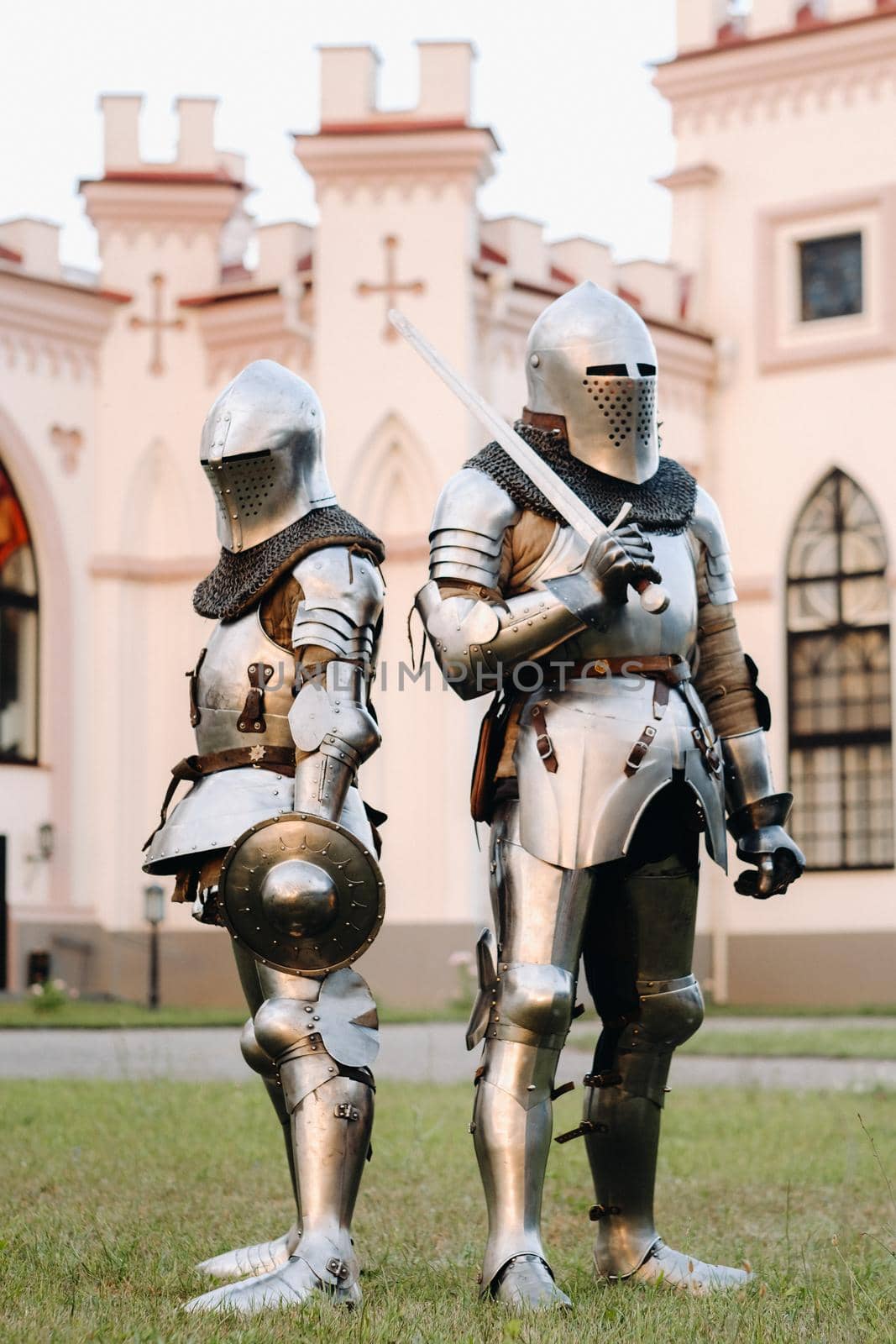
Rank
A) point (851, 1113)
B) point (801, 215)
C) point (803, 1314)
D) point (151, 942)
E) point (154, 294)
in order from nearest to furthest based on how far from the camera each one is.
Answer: point (803, 1314)
point (851, 1113)
point (151, 942)
point (154, 294)
point (801, 215)

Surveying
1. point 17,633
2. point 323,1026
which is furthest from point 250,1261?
point 17,633

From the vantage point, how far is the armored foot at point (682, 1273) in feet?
18.6

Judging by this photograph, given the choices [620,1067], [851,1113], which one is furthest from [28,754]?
[620,1067]

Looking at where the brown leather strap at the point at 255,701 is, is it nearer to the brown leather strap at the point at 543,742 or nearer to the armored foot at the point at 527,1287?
the brown leather strap at the point at 543,742

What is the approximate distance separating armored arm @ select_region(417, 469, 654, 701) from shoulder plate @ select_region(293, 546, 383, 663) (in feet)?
0.48

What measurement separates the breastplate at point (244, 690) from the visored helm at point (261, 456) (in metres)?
0.24

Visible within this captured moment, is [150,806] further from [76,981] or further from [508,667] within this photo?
[508,667]

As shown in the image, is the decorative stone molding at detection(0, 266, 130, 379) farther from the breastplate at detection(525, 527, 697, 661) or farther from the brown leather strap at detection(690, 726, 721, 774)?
the brown leather strap at detection(690, 726, 721, 774)

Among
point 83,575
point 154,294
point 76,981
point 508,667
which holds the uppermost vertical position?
point 154,294

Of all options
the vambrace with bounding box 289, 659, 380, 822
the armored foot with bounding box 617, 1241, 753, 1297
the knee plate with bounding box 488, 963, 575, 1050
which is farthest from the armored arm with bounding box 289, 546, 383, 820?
the armored foot with bounding box 617, 1241, 753, 1297

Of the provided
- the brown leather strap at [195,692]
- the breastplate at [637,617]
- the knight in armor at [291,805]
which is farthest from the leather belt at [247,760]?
the breastplate at [637,617]

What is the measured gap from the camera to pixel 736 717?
240 inches

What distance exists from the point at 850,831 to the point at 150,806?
717 centimetres

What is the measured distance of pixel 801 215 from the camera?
24406 mm
